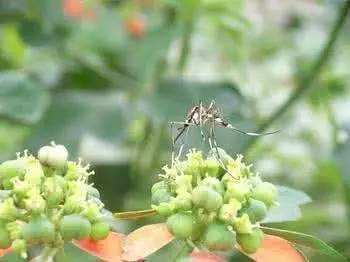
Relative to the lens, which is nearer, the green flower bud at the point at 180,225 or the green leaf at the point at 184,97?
the green flower bud at the point at 180,225

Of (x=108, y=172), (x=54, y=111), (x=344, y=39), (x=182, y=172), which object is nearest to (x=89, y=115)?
(x=54, y=111)

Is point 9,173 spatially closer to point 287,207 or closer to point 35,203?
point 35,203

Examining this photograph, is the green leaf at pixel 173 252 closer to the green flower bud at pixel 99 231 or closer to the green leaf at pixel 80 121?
the green flower bud at pixel 99 231

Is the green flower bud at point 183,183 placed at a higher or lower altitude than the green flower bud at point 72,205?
higher

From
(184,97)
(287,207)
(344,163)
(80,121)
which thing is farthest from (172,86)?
(287,207)

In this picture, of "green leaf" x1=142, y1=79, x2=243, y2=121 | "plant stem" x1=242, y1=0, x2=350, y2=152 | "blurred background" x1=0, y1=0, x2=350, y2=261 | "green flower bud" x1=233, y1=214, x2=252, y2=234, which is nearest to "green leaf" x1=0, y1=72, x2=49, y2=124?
"blurred background" x1=0, y1=0, x2=350, y2=261

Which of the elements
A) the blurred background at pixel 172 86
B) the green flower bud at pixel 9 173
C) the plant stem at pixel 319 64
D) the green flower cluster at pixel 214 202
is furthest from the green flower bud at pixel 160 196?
the plant stem at pixel 319 64
